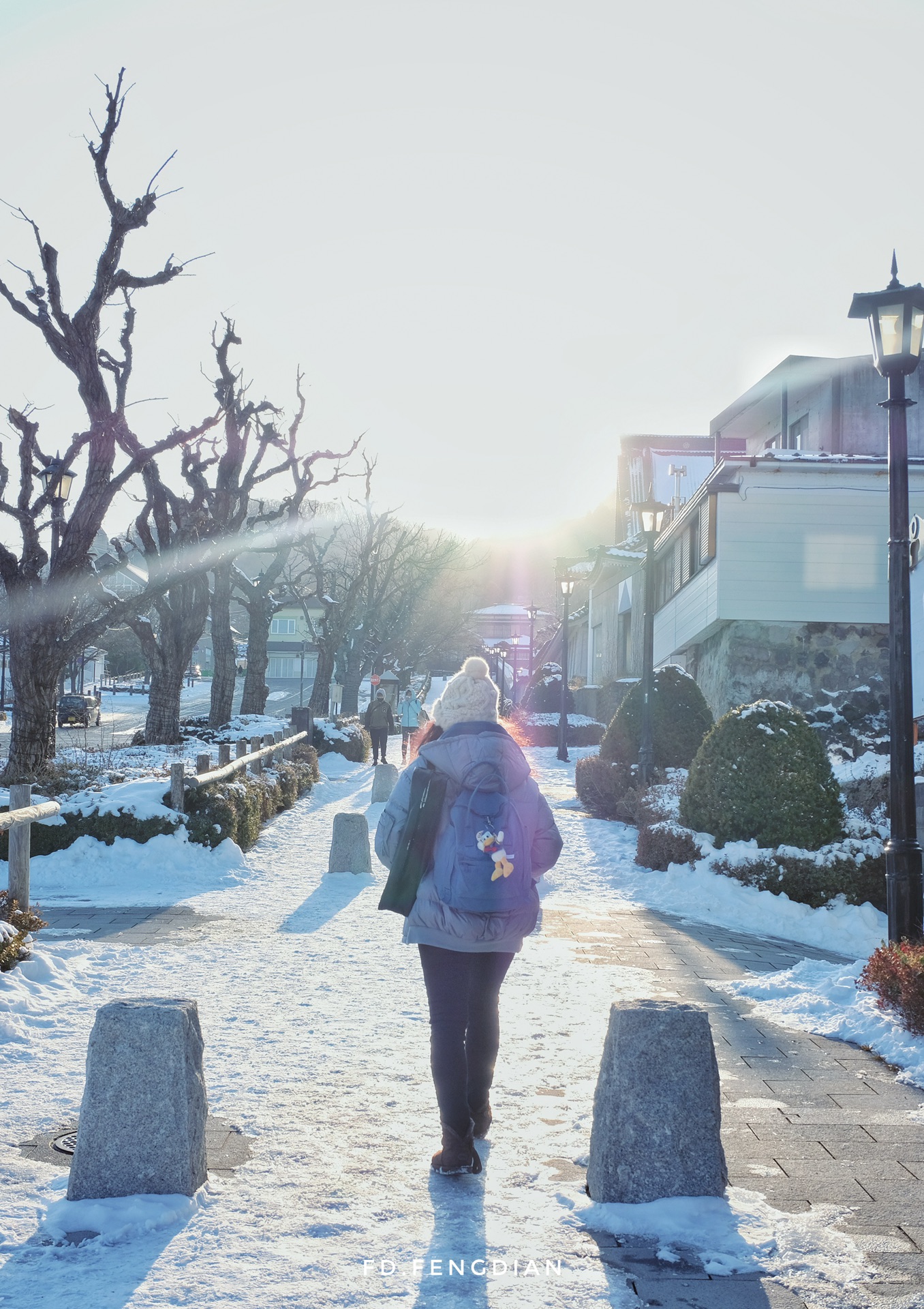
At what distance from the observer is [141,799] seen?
11.4 meters

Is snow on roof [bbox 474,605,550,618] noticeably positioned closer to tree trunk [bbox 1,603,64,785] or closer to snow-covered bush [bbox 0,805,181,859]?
tree trunk [bbox 1,603,64,785]

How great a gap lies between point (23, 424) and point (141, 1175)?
13639 mm

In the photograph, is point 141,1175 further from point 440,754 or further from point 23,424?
point 23,424

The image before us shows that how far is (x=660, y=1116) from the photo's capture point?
3.69 metres

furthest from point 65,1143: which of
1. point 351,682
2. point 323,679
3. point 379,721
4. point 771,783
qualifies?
point 351,682

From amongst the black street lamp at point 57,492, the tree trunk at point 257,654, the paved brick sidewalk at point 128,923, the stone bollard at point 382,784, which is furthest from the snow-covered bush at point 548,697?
the paved brick sidewalk at point 128,923

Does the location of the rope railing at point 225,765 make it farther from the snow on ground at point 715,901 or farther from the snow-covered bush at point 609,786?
the snow-covered bush at point 609,786

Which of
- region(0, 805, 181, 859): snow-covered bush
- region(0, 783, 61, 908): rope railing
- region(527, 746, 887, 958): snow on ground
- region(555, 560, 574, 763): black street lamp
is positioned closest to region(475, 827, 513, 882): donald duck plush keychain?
region(0, 783, 61, 908): rope railing

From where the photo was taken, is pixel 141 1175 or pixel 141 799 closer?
pixel 141 1175

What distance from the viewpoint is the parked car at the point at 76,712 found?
4610 centimetres

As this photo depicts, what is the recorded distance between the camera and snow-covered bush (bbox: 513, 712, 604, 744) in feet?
112

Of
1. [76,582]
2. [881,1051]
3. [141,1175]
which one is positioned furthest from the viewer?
[76,582]

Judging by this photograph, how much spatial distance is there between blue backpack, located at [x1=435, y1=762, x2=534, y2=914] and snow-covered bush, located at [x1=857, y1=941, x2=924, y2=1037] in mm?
2733

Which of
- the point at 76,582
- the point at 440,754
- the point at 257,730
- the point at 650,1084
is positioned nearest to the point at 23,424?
the point at 76,582
